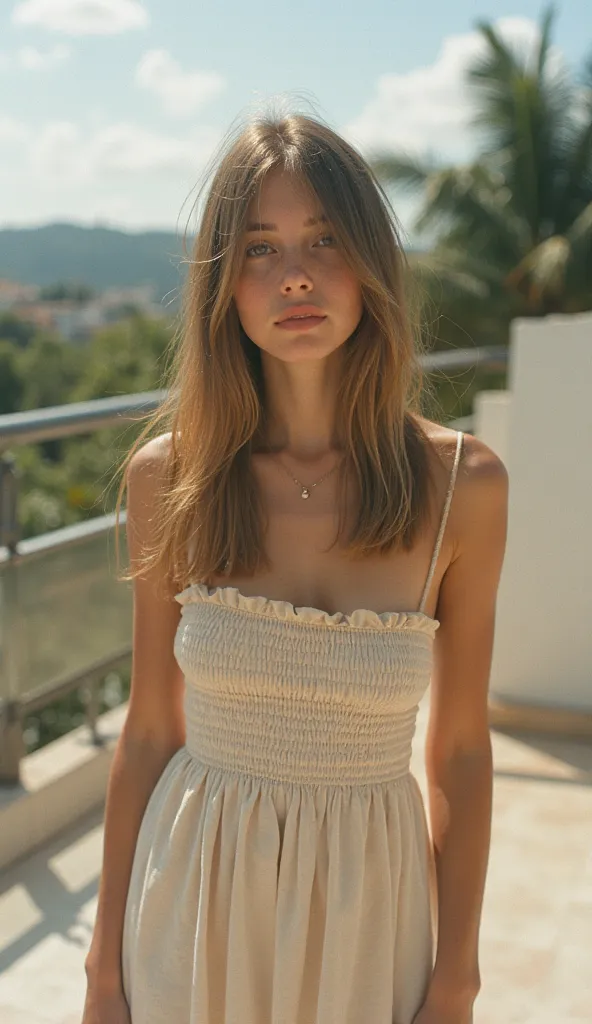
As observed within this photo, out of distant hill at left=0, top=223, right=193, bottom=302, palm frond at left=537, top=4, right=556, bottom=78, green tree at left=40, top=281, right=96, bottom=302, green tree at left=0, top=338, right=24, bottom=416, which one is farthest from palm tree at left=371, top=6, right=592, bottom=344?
green tree at left=0, top=338, right=24, bottom=416

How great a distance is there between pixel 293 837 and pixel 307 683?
0.58ft

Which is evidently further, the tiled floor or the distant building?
the distant building

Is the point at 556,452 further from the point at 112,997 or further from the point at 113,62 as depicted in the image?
the point at 113,62

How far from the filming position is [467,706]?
56.7 inches

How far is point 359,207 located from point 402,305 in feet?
0.45

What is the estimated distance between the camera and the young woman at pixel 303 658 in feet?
4.44

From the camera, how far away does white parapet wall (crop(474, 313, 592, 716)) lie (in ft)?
12.3

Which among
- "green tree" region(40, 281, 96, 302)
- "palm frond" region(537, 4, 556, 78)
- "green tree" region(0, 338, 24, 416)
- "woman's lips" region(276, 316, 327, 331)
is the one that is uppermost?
"palm frond" region(537, 4, 556, 78)

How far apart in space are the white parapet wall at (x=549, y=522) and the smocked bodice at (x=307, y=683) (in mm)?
2491

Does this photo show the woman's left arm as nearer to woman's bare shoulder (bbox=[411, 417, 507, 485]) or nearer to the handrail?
woman's bare shoulder (bbox=[411, 417, 507, 485])

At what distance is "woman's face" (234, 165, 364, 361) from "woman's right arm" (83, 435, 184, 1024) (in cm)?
26

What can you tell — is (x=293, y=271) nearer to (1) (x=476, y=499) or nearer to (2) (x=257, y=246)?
(2) (x=257, y=246)

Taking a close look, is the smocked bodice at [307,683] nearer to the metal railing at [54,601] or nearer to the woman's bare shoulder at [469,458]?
the woman's bare shoulder at [469,458]

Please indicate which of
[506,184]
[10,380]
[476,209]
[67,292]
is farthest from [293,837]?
[10,380]
